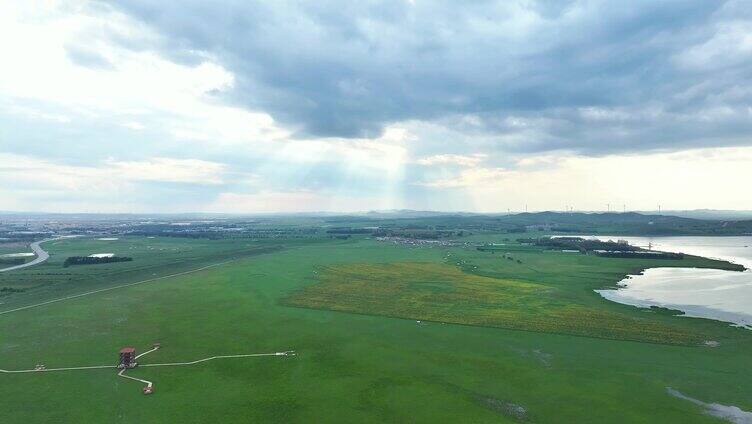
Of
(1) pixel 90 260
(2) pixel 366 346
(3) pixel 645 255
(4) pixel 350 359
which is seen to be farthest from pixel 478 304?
(1) pixel 90 260

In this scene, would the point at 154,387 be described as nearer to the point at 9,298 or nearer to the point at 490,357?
the point at 490,357

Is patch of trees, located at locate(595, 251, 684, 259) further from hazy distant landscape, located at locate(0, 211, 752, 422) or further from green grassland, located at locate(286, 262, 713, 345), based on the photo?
green grassland, located at locate(286, 262, 713, 345)

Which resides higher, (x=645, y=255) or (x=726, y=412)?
(x=645, y=255)

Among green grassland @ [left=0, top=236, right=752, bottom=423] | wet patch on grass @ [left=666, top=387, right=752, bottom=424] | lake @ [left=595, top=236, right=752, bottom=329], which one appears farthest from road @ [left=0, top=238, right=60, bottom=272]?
wet patch on grass @ [left=666, top=387, right=752, bottom=424]

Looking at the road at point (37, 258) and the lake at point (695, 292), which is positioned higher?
the road at point (37, 258)

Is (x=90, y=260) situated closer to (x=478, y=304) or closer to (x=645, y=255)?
(x=478, y=304)

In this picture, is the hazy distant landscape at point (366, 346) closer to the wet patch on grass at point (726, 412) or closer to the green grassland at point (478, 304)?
the green grassland at point (478, 304)

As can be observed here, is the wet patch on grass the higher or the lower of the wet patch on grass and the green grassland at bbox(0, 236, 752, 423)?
the lower

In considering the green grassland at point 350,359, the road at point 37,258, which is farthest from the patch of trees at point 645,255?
the road at point 37,258
